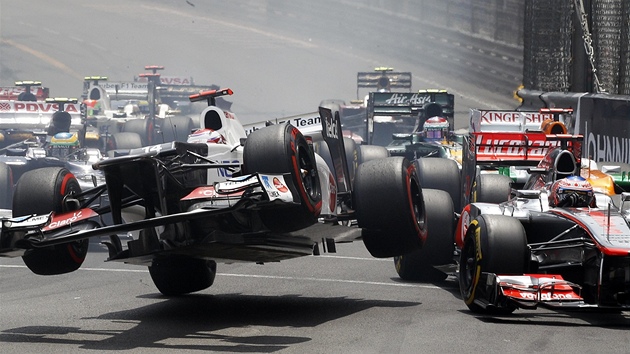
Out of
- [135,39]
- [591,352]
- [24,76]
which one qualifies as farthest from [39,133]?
[135,39]

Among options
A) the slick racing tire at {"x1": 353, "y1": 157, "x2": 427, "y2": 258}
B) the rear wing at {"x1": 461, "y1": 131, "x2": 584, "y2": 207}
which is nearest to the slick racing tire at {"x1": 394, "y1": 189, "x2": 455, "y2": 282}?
the slick racing tire at {"x1": 353, "y1": 157, "x2": 427, "y2": 258}

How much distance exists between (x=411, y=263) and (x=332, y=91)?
5219 centimetres

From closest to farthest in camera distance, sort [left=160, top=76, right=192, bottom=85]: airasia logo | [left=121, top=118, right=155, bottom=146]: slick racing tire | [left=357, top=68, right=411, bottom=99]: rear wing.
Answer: [left=121, top=118, right=155, bottom=146]: slick racing tire, [left=357, top=68, right=411, bottom=99]: rear wing, [left=160, top=76, right=192, bottom=85]: airasia logo

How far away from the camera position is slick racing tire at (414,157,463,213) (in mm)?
18094

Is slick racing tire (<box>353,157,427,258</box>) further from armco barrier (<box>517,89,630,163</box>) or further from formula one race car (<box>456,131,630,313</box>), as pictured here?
armco barrier (<box>517,89,630,163</box>)

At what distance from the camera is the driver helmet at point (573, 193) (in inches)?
488

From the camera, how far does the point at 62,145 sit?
1203 inches

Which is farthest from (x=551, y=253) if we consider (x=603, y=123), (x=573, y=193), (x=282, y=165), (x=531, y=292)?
(x=603, y=123)

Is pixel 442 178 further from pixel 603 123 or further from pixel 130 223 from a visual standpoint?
pixel 130 223

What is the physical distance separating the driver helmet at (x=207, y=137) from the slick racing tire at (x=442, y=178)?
239 inches

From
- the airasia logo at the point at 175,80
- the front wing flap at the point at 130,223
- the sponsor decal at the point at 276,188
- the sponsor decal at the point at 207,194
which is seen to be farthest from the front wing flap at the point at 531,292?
the airasia logo at the point at 175,80

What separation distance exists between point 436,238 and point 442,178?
399 cm

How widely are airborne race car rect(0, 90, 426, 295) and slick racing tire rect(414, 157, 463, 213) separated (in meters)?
5.51

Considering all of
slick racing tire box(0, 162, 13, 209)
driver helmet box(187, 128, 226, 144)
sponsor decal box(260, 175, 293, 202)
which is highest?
driver helmet box(187, 128, 226, 144)
